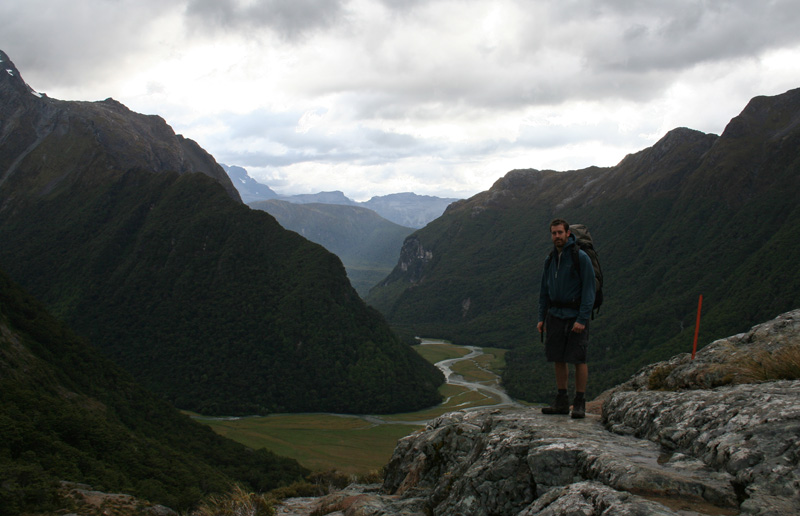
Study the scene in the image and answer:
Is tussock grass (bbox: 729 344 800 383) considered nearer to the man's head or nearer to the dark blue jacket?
the dark blue jacket

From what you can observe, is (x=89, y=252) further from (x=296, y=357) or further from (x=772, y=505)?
(x=772, y=505)

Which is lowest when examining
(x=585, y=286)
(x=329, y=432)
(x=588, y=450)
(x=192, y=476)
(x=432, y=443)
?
(x=329, y=432)

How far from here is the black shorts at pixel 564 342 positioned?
39.2ft

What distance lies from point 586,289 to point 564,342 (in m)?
1.45

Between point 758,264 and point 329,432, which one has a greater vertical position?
point 758,264

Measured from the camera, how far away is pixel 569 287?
12.2 m

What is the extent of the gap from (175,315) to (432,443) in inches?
6617

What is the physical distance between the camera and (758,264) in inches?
6845

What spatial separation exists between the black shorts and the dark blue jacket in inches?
8.7

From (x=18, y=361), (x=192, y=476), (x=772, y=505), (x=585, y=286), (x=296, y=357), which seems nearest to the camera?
(x=772, y=505)

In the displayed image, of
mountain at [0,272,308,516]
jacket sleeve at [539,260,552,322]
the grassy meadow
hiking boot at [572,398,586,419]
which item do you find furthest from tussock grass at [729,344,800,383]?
the grassy meadow

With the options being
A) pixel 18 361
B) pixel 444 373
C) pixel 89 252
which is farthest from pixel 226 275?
pixel 18 361

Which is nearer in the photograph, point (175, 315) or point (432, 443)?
point (432, 443)

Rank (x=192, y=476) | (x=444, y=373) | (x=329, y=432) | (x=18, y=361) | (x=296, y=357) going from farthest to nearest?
1. (x=444, y=373)
2. (x=296, y=357)
3. (x=329, y=432)
4. (x=18, y=361)
5. (x=192, y=476)
